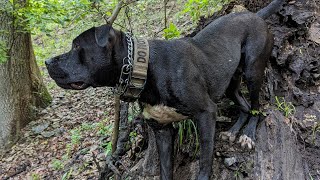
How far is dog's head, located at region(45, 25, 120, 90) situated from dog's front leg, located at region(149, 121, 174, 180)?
79cm

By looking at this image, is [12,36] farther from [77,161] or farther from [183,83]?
[183,83]

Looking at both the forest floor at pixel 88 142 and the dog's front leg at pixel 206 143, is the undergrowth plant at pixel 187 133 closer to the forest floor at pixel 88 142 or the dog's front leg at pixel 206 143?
the forest floor at pixel 88 142

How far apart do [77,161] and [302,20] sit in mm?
3470

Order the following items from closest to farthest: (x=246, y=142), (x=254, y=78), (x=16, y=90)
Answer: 1. (x=246, y=142)
2. (x=254, y=78)
3. (x=16, y=90)

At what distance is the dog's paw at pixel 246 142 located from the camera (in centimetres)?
355

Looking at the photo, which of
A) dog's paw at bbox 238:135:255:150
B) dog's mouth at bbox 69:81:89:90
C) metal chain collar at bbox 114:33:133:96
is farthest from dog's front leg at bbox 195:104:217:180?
dog's mouth at bbox 69:81:89:90

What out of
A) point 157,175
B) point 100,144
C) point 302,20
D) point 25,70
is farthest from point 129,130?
point 25,70

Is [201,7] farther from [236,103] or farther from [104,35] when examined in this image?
[104,35]

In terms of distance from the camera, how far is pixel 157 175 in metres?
3.83

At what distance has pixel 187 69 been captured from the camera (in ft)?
10.6

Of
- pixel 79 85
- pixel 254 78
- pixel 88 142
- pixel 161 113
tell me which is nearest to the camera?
pixel 79 85

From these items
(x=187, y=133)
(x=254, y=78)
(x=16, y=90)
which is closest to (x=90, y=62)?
(x=187, y=133)

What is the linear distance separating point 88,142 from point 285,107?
2.97 metres

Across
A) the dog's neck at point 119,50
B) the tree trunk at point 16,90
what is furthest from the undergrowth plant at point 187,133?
the tree trunk at point 16,90
